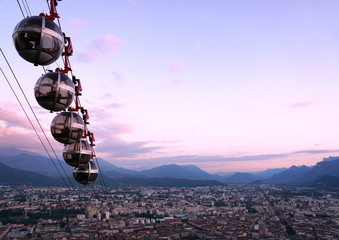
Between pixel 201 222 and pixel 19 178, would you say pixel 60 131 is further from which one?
pixel 19 178

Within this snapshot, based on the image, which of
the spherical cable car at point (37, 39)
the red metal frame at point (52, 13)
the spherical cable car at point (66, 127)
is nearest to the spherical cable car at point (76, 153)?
the spherical cable car at point (66, 127)

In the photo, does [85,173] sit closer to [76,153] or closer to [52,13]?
[76,153]

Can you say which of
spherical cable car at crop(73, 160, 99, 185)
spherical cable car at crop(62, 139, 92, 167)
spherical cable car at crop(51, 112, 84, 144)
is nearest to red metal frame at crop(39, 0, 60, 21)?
spherical cable car at crop(51, 112, 84, 144)

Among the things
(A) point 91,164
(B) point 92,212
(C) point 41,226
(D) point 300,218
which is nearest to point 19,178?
(B) point 92,212

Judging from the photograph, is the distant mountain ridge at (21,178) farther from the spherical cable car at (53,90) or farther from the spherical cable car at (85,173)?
the spherical cable car at (53,90)

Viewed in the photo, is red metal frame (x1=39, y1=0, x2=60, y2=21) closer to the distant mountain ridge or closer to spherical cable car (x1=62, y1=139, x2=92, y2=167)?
spherical cable car (x1=62, y1=139, x2=92, y2=167)

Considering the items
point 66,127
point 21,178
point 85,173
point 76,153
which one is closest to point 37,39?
point 66,127
